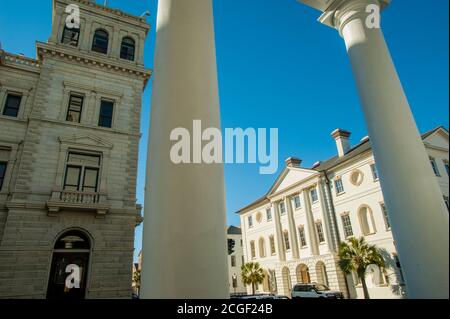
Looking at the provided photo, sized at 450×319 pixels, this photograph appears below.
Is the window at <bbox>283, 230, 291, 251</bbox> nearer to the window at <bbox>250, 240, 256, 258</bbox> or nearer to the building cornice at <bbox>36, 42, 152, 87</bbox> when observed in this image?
the window at <bbox>250, 240, 256, 258</bbox>

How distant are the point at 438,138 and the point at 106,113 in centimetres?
3285

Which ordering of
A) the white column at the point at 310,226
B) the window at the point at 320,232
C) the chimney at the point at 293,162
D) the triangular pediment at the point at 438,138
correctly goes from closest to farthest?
the triangular pediment at the point at 438,138
the window at the point at 320,232
the white column at the point at 310,226
the chimney at the point at 293,162

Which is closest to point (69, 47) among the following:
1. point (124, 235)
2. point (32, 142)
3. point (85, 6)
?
point (85, 6)

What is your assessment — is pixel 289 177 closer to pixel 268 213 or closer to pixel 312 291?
pixel 268 213

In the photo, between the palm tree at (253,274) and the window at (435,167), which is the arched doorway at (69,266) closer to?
the window at (435,167)

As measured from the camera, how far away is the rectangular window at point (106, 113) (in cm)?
2020

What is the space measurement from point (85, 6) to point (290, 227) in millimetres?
34694

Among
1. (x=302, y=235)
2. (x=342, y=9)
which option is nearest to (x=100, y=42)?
(x=342, y=9)

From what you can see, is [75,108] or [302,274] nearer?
[75,108]

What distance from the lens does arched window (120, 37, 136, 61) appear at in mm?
23141

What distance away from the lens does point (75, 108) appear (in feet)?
65.3

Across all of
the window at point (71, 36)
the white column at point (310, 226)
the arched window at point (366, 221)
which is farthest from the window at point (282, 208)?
the window at point (71, 36)

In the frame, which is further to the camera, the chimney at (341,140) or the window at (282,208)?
the window at (282,208)

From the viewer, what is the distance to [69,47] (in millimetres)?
20797
